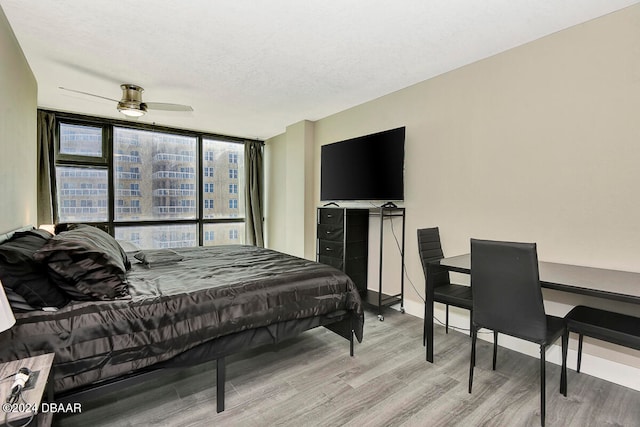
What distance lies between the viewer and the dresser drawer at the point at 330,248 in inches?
142

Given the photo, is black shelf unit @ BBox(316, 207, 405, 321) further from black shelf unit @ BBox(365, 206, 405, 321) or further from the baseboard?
→ the baseboard

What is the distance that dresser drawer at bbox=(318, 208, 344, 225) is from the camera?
3586mm

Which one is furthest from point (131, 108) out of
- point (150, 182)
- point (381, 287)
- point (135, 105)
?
point (381, 287)

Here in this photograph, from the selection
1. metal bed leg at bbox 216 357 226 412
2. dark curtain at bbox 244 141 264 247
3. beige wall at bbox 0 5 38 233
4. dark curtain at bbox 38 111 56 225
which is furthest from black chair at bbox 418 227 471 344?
dark curtain at bbox 38 111 56 225

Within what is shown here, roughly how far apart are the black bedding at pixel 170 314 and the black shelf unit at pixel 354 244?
995mm

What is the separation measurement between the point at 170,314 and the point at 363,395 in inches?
52.5

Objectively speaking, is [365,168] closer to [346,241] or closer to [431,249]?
[346,241]

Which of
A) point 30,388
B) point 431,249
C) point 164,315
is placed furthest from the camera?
point 431,249

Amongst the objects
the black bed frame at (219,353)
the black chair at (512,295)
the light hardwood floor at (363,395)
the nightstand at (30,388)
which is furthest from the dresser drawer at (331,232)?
the nightstand at (30,388)

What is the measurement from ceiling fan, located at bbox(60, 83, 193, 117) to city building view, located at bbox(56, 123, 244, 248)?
168 centimetres

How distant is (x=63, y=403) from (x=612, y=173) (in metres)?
3.62

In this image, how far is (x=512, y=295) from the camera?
6.01ft

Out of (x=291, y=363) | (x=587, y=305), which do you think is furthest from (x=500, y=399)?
(x=291, y=363)

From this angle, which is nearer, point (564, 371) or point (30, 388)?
point (30, 388)
